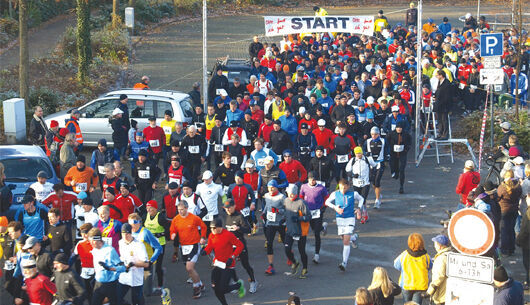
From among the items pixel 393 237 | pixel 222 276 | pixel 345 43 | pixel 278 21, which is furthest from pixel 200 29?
pixel 222 276

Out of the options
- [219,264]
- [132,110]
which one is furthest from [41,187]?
[132,110]

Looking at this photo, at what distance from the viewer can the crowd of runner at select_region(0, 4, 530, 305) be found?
37.3 ft

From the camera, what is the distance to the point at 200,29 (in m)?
40.7

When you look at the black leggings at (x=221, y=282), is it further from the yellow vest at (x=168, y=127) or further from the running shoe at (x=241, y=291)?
the yellow vest at (x=168, y=127)

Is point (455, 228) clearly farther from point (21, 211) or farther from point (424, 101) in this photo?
point (424, 101)

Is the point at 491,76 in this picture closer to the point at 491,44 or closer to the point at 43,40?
the point at 491,44

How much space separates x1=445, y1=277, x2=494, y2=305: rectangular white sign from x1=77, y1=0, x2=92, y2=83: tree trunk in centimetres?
2183

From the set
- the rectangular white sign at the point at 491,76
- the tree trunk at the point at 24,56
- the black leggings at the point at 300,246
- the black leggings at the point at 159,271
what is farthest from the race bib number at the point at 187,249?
the tree trunk at the point at 24,56

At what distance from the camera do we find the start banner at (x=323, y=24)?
24.3 m

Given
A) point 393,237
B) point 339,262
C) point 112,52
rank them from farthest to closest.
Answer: point 112,52 < point 393,237 < point 339,262

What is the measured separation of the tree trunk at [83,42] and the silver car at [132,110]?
754 centimetres

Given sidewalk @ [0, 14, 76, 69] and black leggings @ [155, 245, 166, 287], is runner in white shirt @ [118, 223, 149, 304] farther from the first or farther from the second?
sidewalk @ [0, 14, 76, 69]

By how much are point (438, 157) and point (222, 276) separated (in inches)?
405

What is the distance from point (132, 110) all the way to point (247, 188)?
671 cm
